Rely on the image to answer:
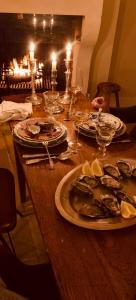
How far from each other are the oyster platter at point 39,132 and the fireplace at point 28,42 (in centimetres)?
170

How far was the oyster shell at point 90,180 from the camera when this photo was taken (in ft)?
3.31

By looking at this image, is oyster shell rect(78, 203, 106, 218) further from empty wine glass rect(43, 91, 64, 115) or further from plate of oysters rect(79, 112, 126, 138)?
empty wine glass rect(43, 91, 64, 115)

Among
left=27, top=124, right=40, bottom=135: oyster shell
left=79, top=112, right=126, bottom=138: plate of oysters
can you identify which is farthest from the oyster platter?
left=79, top=112, right=126, bottom=138: plate of oysters

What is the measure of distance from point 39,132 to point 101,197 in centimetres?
50

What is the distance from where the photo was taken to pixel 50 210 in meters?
0.94

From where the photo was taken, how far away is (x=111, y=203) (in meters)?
0.92

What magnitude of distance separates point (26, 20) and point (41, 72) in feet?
1.80

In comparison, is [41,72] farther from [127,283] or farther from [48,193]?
[127,283]

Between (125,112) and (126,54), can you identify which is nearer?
(125,112)

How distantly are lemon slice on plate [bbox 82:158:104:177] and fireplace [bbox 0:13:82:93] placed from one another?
2024 millimetres

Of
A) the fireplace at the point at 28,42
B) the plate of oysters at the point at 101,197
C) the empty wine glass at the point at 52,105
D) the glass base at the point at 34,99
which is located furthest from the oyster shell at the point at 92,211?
the fireplace at the point at 28,42

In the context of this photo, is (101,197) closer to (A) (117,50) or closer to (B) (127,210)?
(B) (127,210)

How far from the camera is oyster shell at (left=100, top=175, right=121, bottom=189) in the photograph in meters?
0.98

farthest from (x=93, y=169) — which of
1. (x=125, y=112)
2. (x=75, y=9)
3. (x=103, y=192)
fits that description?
(x=75, y=9)
